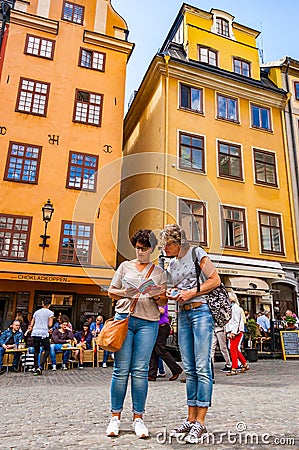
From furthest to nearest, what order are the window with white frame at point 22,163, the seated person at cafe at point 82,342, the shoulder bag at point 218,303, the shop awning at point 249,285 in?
the shop awning at point 249,285, the window with white frame at point 22,163, the seated person at cafe at point 82,342, the shoulder bag at point 218,303

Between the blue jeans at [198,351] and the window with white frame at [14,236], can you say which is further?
the window with white frame at [14,236]

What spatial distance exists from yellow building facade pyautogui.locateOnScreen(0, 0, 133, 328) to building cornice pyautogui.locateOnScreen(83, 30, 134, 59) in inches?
1.9

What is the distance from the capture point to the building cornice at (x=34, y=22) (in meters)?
16.1

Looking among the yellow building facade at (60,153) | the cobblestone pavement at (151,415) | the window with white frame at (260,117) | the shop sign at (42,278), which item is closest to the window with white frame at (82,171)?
the yellow building facade at (60,153)

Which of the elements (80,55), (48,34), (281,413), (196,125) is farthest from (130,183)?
(281,413)

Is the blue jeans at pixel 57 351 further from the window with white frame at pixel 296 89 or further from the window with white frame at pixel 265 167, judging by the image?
the window with white frame at pixel 296 89

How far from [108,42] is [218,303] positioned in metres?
17.4

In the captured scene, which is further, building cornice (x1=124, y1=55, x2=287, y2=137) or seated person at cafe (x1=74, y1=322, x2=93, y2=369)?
building cornice (x1=124, y1=55, x2=287, y2=137)

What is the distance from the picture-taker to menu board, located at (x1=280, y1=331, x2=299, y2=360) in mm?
11961

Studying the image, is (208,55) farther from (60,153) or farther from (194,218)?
(60,153)

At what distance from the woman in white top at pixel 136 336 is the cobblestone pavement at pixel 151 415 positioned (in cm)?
23

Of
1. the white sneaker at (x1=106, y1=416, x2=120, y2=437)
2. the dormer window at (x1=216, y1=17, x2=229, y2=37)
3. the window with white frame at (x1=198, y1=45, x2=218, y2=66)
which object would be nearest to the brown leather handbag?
the white sneaker at (x1=106, y1=416, x2=120, y2=437)

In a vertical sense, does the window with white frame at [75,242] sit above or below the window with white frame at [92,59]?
below

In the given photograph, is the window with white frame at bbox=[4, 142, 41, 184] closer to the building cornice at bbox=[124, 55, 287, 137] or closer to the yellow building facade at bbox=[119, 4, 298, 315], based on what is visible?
the yellow building facade at bbox=[119, 4, 298, 315]
